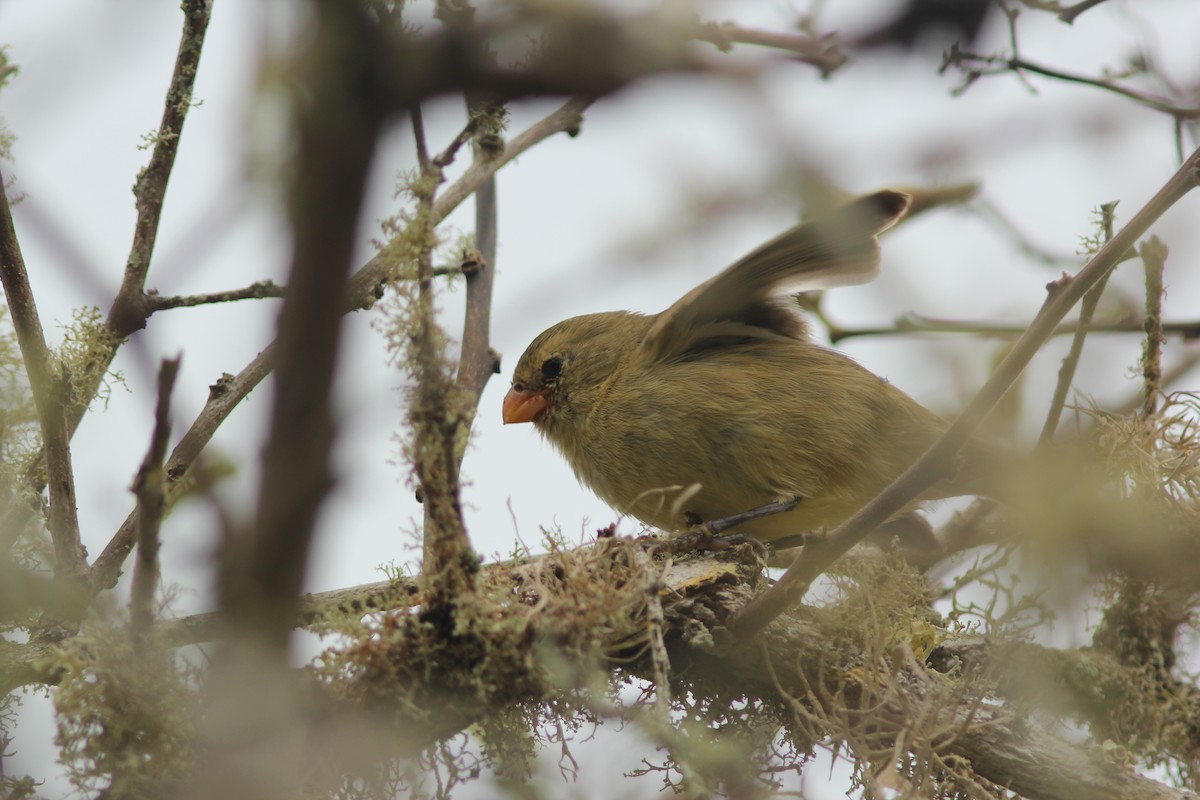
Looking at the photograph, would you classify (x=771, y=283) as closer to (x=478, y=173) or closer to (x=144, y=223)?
(x=478, y=173)

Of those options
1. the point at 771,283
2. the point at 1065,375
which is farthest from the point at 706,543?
the point at 1065,375

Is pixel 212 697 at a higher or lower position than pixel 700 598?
lower

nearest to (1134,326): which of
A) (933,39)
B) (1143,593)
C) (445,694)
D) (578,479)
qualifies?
(1143,593)

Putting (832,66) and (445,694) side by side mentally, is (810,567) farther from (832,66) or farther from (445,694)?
(832,66)

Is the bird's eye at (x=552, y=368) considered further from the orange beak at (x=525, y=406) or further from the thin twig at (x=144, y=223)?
the thin twig at (x=144, y=223)

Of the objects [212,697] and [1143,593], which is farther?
[1143,593]

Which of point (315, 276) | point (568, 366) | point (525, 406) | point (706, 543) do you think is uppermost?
point (568, 366)
